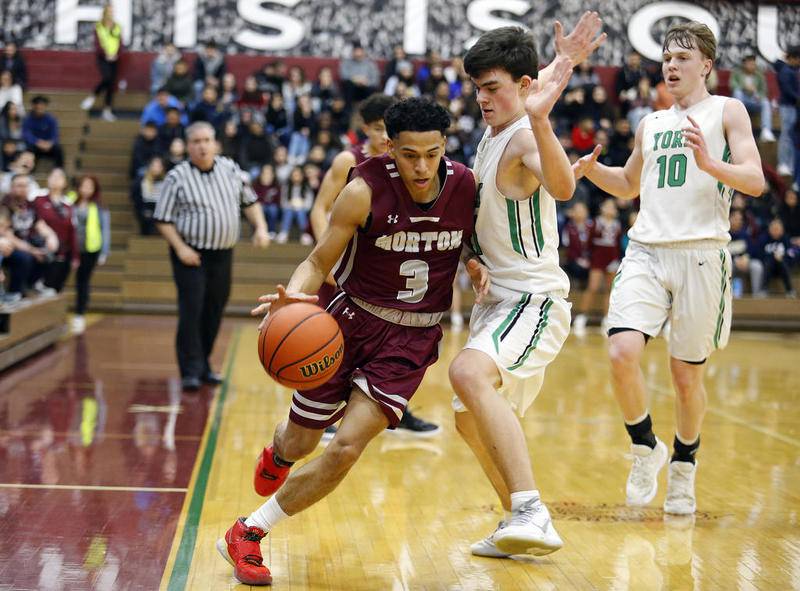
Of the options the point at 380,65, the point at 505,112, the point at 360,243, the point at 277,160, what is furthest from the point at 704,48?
the point at 380,65

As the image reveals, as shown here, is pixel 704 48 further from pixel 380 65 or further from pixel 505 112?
pixel 380 65

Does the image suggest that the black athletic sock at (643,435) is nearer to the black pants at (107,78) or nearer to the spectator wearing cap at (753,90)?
the spectator wearing cap at (753,90)

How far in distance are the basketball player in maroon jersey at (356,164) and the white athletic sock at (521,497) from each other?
226 centimetres

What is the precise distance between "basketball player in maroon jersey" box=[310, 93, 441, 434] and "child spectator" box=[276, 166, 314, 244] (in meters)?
9.00

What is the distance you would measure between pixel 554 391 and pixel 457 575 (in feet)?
15.8

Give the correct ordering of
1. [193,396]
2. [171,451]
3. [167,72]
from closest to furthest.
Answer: [171,451] < [193,396] < [167,72]

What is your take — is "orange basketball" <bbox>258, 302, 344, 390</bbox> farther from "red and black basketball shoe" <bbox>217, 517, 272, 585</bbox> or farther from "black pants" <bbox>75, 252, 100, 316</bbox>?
"black pants" <bbox>75, 252, 100, 316</bbox>

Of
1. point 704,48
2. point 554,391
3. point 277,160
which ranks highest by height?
point 704,48

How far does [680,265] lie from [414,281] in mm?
1439

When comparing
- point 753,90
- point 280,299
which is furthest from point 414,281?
point 753,90

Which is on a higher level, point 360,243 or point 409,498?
point 360,243

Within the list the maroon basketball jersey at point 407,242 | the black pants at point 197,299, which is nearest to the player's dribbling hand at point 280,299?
the maroon basketball jersey at point 407,242

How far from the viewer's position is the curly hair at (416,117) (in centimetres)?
356

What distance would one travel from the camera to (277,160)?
16031 millimetres
